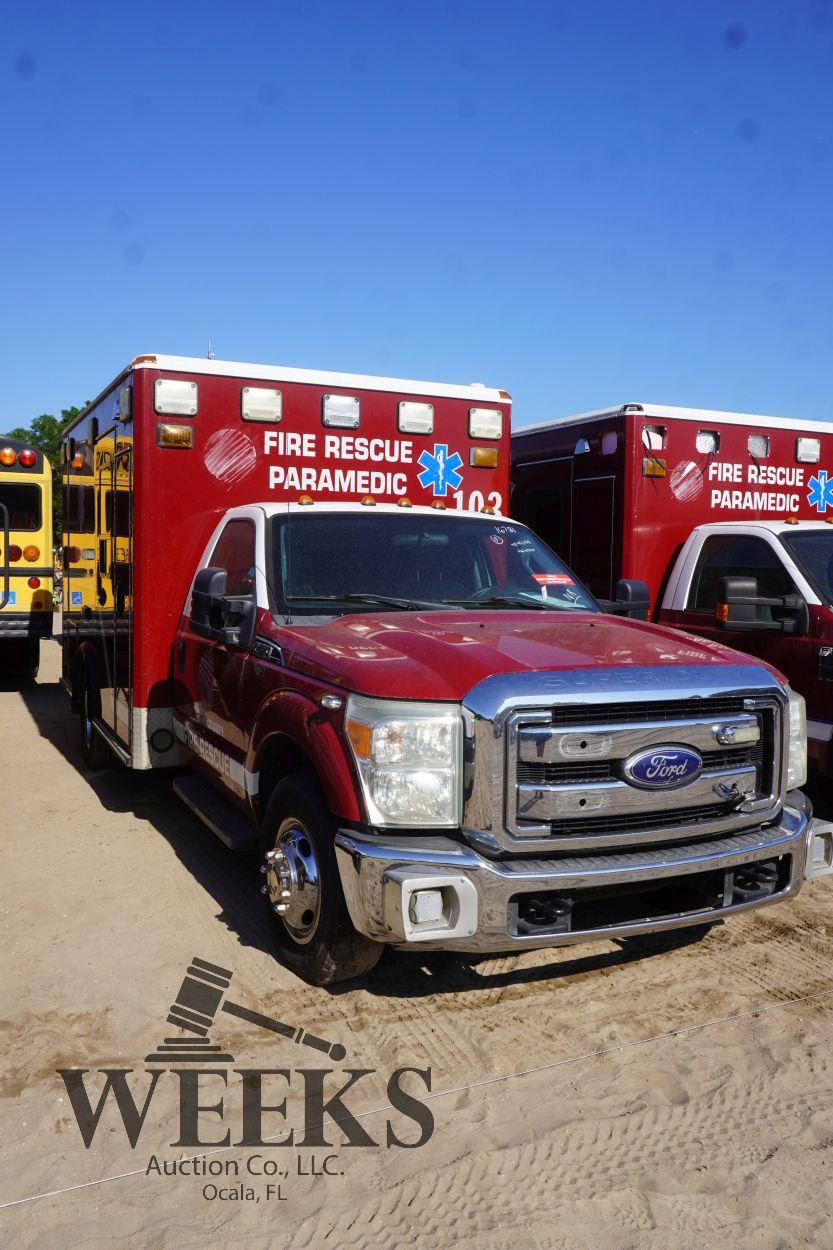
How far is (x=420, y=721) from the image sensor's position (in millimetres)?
3467

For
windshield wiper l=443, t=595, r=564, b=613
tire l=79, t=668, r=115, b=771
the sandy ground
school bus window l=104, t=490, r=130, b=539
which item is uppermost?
school bus window l=104, t=490, r=130, b=539

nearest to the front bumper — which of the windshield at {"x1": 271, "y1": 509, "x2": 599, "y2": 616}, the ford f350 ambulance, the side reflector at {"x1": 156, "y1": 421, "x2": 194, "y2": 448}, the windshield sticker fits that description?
the ford f350 ambulance

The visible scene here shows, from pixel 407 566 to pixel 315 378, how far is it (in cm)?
183

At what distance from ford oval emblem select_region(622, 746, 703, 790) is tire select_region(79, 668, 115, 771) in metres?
4.81

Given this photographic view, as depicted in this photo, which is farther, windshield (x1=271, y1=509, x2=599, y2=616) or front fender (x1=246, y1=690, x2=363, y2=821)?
windshield (x1=271, y1=509, x2=599, y2=616)

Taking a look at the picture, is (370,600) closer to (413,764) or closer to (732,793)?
(413,764)

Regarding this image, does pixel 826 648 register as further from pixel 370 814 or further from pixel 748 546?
pixel 370 814

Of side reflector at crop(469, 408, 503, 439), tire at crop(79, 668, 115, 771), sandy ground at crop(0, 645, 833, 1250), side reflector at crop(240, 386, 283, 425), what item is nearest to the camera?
sandy ground at crop(0, 645, 833, 1250)

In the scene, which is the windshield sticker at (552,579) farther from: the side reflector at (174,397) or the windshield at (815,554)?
the side reflector at (174,397)

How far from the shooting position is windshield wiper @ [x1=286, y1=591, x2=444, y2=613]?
4.77 m

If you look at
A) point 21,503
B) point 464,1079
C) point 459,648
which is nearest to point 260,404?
point 459,648

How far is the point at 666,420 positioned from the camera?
7.51 m

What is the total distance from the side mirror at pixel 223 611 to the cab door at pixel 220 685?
0.10 meters

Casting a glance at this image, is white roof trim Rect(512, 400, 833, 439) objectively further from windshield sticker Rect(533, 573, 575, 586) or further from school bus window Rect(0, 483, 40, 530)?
school bus window Rect(0, 483, 40, 530)
